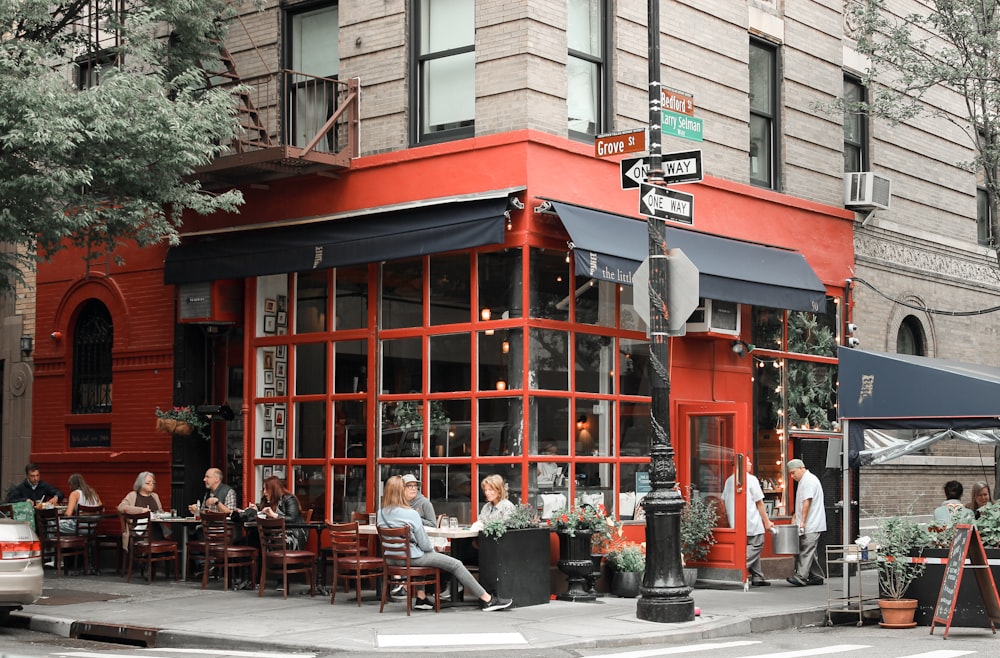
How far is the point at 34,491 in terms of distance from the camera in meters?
20.0

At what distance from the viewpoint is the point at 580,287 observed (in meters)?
16.6

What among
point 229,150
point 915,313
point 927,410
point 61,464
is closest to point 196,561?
point 61,464

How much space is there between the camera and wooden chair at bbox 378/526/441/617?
46.7ft

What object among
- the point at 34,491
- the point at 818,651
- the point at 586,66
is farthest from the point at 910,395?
the point at 34,491

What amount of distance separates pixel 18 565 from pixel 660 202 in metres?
7.33

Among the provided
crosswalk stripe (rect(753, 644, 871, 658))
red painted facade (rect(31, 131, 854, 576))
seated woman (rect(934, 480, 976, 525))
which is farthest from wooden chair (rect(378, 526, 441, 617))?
seated woman (rect(934, 480, 976, 525))

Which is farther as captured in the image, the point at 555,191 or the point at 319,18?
the point at 319,18

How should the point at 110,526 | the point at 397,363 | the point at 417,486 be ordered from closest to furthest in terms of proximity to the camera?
the point at 417,486
the point at 397,363
the point at 110,526

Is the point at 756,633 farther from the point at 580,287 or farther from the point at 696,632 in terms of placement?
the point at 580,287

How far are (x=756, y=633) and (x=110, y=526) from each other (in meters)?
10.5

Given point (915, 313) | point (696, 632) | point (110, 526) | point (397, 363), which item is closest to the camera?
point (696, 632)

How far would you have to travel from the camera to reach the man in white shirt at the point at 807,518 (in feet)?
58.4

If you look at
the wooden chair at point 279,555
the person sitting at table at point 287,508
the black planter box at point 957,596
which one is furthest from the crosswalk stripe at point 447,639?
the black planter box at point 957,596

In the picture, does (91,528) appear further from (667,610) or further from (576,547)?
(667,610)
